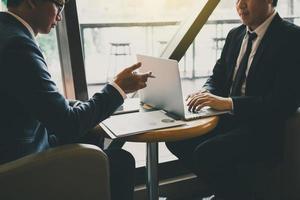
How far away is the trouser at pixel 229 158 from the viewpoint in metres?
1.71

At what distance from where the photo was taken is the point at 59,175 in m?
1.23

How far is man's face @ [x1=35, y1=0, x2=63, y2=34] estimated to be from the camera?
1.34 meters

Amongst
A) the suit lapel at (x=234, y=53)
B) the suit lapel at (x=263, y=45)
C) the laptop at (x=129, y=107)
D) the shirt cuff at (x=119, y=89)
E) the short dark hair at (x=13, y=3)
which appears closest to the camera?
the short dark hair at (x=13, y=3)

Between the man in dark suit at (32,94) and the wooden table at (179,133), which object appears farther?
the wooden table at (179,133)

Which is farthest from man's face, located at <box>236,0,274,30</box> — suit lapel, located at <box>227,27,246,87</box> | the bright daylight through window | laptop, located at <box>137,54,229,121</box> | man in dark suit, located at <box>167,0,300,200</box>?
laptop, located at <box>137,54,229,121</box>

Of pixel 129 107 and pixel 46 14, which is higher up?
pixel 46 14

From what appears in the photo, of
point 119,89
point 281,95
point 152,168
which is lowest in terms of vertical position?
point 152,168

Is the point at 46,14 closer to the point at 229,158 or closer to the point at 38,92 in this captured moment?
the point at 38,92

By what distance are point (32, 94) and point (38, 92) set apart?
0.02m

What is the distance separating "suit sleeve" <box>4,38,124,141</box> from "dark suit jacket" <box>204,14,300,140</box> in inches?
32.9

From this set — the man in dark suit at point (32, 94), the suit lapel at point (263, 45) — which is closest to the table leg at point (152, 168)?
the man in dark suit at point (32, 94)

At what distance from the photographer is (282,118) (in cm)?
175

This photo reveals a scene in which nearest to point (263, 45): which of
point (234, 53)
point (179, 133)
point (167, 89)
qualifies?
point (234, 53)

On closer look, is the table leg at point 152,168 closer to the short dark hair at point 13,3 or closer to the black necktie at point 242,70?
the black necktie at point 242,70
